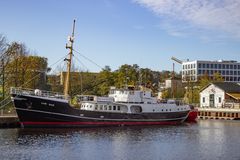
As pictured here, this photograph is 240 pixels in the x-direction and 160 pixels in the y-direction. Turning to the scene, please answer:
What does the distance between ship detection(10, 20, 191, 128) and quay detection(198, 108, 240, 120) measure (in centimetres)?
1324

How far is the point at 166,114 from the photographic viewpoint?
67812 millimetres

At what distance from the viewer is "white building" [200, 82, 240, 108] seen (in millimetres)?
91375

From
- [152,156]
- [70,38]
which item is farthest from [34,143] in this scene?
[70,38]

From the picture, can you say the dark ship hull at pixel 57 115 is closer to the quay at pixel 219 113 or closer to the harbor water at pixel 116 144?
the harbor water at pixel 116 144

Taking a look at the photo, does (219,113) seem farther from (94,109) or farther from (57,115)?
(57,115)

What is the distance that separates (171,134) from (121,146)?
43.0ft

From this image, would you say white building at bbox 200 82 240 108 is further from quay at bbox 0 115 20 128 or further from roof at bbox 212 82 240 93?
quay at bbox 0 115 20 128

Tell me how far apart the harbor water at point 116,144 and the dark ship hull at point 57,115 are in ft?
7.90

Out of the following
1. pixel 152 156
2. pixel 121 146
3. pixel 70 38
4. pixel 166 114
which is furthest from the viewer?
pixel 166 114

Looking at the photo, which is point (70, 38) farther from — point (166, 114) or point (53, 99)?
point (166, 114)

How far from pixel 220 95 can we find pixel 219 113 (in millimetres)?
9702

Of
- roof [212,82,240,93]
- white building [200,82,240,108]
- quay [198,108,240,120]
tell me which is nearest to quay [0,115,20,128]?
quay [198,108,240,120]

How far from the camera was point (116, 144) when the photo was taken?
138ft

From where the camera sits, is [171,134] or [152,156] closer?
[152,156]
